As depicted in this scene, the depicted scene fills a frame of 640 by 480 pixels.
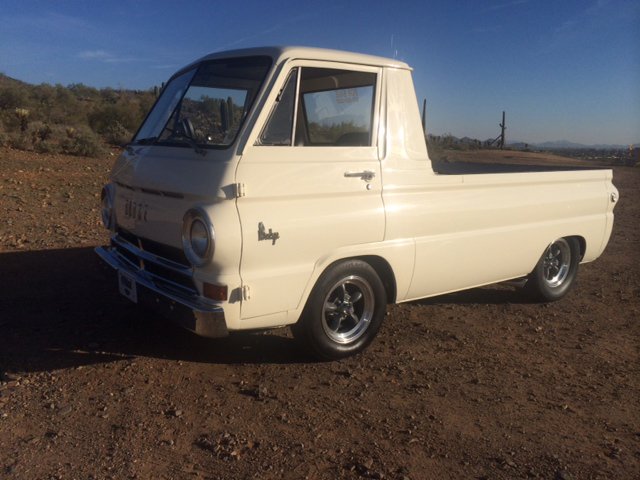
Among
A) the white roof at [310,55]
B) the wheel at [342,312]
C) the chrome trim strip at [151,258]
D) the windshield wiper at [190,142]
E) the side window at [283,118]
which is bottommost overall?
Result: the wheel at [342,312]

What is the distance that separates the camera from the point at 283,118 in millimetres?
4215

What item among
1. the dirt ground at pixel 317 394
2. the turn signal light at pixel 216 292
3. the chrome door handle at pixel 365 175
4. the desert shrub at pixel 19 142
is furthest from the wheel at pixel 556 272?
the desert shrub at pixel 19 142

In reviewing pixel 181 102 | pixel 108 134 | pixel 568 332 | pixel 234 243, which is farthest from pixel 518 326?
pixel 108 134

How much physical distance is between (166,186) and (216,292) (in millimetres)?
908

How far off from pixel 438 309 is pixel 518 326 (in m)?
0.79

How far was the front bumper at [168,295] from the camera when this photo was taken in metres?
3.74

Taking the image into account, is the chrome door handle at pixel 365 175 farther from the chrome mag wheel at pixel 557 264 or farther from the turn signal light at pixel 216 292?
the chrome mag wheel at pixel 557 264

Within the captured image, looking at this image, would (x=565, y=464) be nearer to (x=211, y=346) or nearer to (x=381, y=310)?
(x=381, y=310)

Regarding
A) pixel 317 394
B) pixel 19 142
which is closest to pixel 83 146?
pixel 19 142

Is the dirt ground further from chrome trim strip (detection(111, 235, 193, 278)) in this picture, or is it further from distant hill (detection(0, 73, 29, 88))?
distant hill (detection(0, 73, 29, 88))

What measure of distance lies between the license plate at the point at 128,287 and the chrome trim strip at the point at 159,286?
4 cm

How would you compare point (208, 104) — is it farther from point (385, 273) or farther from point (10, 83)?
point (10, 83)

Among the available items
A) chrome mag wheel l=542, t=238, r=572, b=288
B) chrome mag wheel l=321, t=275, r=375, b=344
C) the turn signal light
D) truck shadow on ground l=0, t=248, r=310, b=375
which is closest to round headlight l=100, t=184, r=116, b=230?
truck shadow on ground l=0, t=248, r=310, b=375

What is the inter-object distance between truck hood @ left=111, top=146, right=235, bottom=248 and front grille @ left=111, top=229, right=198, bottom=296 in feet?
0.24
